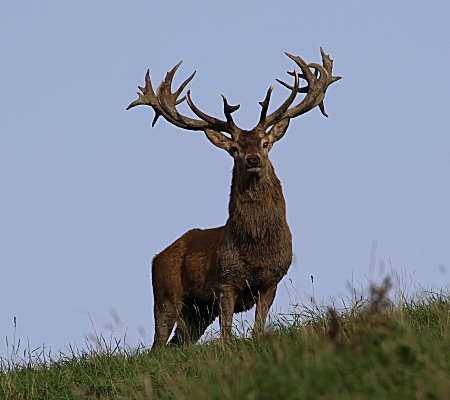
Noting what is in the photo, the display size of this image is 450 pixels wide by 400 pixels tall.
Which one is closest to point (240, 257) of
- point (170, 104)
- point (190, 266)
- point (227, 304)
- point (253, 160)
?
point (227, 304)

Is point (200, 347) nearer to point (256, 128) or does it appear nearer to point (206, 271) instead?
point (206, 271)

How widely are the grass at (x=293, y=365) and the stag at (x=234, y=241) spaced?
990 millimetres

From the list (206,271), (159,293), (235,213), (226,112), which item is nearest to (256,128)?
(226,112)

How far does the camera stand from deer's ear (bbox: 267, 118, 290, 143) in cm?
959

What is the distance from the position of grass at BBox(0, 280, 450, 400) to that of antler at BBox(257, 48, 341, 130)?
10.0 feet

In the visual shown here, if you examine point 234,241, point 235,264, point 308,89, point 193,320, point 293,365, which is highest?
point 308,89

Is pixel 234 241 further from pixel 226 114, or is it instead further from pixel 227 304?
pixel 226 114

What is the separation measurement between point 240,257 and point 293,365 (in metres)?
4.29

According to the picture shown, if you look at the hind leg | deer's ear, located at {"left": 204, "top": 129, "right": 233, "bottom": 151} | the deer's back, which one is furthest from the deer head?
the hind leg

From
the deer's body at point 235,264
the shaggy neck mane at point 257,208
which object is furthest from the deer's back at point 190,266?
the shaggy neck mane at point 257,208

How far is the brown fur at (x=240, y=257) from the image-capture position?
877cm

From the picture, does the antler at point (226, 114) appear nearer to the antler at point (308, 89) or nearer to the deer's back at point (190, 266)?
the antler at point (308, 89)

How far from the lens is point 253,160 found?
876 centimetres

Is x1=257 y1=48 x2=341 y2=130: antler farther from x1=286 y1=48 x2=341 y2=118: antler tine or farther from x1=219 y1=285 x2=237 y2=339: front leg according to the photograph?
x1=219 y1=285 x2=237 y2=339: front leg
